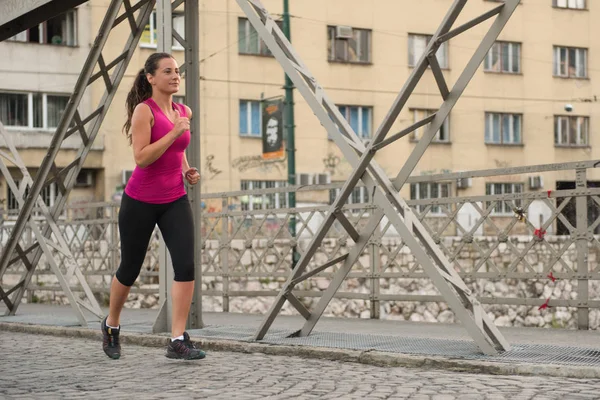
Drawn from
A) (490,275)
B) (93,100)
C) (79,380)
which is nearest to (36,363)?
(79,380)

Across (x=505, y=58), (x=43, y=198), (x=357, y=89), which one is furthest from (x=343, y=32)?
(x=43, y=198)

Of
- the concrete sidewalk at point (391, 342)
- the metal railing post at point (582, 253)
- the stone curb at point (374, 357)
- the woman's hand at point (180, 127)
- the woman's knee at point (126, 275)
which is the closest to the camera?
the stone curb at point (374, 357)

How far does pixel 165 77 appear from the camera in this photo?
7.71 meters

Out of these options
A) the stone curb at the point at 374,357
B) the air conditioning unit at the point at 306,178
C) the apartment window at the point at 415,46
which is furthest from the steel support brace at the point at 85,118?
the apartment window at the point at 415,46

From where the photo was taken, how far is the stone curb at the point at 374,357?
21.4 feet

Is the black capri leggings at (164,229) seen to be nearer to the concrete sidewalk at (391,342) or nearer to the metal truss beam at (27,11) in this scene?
the concrete sidewalk at (391,342)

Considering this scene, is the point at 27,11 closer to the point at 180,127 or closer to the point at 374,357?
the point at 180,127

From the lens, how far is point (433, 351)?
24.8ft

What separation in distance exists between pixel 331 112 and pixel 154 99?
54.7 inches

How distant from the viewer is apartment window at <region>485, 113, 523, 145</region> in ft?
155

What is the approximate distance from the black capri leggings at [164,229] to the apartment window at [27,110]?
31.5m

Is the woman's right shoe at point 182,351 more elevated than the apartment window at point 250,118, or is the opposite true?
the apartment window at point 250,118

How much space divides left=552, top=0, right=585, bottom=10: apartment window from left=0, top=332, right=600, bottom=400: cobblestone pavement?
42.8 metres

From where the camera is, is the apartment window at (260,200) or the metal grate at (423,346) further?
the apartment window at (260,200)
